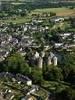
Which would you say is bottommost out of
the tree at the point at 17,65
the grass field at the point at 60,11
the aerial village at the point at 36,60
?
the grass field at the point at 60,11

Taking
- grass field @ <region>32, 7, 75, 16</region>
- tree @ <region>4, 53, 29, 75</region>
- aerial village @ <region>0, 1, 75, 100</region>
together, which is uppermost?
tree @ <region>4, 53, 29, 75</region>

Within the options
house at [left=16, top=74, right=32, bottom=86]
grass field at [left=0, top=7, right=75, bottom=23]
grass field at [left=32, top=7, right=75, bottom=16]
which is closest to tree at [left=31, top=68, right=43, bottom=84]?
house at [left=16, top=74, right=32, bottom=86]

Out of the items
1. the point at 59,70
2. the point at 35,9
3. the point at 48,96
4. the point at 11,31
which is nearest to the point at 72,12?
the point at 35,9

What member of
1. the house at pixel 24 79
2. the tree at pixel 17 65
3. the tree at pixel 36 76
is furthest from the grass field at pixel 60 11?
the house at pixel 24 79

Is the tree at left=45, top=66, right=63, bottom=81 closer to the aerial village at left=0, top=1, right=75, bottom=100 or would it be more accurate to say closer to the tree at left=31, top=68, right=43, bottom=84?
the aerial village at left=0, top=1, right=75, bottom=100

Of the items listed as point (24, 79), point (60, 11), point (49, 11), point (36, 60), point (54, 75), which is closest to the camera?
point (24, 79)

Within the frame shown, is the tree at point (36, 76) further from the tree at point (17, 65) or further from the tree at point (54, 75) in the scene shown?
the tree at point (17, 65)

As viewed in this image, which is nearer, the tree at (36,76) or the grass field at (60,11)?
the tree at (36,76)

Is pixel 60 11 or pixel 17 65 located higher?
pixel 17 65

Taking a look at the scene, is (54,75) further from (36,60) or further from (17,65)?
(17,65)

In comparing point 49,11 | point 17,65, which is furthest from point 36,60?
point 49,11

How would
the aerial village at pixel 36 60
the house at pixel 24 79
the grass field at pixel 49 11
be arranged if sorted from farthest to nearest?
the grass field at pixel 49 11 → the house at pixel 24 79 → the aerial village at pixel 36 60
